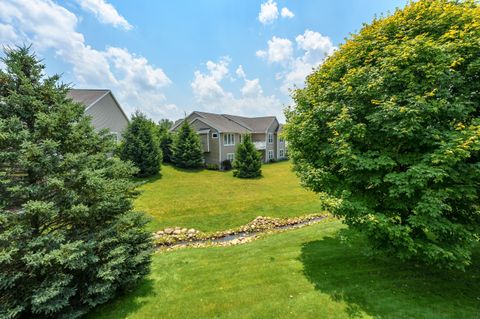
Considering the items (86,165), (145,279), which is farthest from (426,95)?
(145,279)

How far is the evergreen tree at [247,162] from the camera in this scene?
2547 centimetres

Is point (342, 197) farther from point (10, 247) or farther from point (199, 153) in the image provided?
point (199, 153)

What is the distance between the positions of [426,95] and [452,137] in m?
0.98

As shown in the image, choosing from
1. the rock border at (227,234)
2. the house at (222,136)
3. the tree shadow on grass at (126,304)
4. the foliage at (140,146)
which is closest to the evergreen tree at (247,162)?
the house at (222,136)

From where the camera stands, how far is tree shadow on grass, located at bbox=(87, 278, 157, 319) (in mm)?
5570

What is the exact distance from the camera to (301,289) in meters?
6.04

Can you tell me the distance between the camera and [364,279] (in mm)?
6340

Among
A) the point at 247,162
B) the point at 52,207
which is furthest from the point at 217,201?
the point at 52,207

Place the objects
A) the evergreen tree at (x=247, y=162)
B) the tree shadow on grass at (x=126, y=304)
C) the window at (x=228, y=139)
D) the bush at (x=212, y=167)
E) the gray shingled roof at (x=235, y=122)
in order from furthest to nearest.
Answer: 1. the gray shingled roof at (x=235, y=122)
2. the window at (x=228, y=139)
3. the bush at (x=212, y=167)
4. the evergreen tree at (x=247, y=162)
5. the tree shadow on grass at (x=126, y=304)

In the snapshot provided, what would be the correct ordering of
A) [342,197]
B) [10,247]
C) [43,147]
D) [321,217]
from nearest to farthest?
[10,247], [43,147], [342,197], [321,217]

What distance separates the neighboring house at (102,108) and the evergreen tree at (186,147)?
20.1 ft

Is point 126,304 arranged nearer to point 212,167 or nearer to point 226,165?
point 212,167

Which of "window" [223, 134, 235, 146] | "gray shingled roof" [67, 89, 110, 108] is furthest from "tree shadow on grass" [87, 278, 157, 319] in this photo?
"window" [223, 134, 235, 146]

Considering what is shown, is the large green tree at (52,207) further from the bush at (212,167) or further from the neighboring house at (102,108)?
the bush at (212,167)
